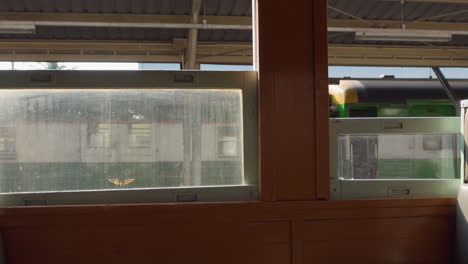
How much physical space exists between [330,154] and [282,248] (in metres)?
0.73

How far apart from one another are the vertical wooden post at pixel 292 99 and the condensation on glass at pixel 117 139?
0.24m

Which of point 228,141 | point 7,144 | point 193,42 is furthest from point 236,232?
point 193,42

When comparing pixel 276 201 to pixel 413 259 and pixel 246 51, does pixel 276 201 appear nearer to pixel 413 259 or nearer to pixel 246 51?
pixel 413 259

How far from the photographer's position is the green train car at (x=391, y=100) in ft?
22.6

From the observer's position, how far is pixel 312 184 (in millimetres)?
3008

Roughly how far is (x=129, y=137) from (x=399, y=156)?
1947mm

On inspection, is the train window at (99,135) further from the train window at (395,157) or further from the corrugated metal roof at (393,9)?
the corrugated metal roof at (393,9)

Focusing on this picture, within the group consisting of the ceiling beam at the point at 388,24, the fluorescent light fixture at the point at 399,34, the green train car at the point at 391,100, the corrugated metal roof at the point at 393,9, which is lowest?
the green train car at the point at 391,100

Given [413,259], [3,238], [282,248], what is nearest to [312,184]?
[282,248]

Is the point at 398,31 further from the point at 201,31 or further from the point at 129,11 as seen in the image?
the point at 129,11

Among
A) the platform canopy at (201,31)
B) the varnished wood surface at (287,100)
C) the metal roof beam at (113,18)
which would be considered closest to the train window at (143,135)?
the varnished wood surface at (287,100)

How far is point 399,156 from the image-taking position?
10.6 ft

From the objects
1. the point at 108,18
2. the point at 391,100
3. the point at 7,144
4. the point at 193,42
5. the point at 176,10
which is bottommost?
the point at 7,144

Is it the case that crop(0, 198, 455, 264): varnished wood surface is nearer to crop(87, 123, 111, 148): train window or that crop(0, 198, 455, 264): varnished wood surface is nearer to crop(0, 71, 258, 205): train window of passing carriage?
crop(0, 71, 258, 205): train window of passing carriage
